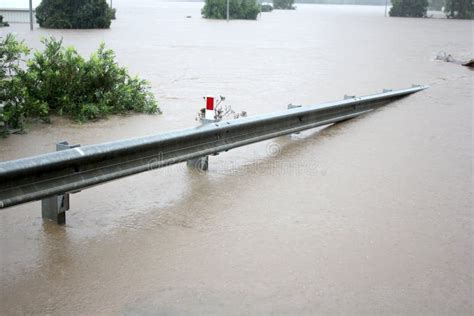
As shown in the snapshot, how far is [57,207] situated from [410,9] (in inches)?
3685

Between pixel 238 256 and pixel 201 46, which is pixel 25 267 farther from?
pixel 201 46

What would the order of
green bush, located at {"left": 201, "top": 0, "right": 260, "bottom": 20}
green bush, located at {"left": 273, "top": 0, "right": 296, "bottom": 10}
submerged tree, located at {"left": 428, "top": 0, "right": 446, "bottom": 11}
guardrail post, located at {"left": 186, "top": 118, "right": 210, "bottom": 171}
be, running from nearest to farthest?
1. guardrail post, located at {"left": 186, "top": 118, "right": 210, "bottom": 171}
2. green bush, located at {"left": 201, "top": 0, "right": 260, "bottom": 20}
3. green bush, located at {"left": 273, "top": 0, "right": 296, "bottom": 10}
4. submerged tree, located at {"left": 428, "top": 0, "right": 446, "bottom": 11}

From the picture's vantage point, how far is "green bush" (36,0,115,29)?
122 feet

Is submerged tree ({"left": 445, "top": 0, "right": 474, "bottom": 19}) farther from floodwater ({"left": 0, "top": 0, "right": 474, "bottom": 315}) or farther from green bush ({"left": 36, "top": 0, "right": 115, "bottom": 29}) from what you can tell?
floodwater ({"left": 0, "top": 0, "right": 474, "bottom": 315})

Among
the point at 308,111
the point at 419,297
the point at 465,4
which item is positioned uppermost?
the point at 465,4

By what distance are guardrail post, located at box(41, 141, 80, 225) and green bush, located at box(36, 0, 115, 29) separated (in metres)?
33.6

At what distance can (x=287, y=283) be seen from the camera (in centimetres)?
445

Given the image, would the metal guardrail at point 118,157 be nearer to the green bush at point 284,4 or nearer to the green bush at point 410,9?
the green bush at point 410,9

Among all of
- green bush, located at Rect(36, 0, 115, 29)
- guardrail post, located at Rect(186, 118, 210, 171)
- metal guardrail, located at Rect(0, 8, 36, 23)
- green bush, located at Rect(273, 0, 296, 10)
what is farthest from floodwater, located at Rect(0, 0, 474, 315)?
green bush, located at Rect(273, 0, 296, 10)

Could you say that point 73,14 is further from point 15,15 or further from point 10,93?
point 10,93

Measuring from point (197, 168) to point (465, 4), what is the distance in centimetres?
8707

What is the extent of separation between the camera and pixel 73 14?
123 ft

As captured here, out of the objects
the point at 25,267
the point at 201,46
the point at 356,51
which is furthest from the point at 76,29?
the point at 25,267

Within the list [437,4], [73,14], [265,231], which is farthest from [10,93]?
[437,4]
